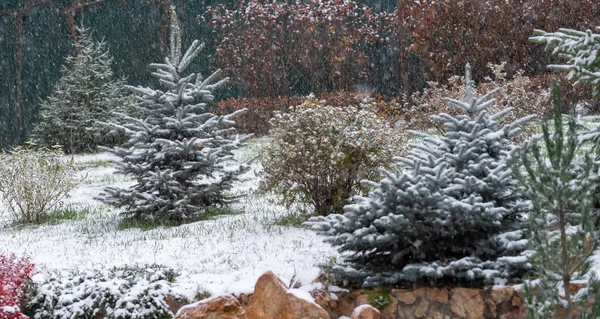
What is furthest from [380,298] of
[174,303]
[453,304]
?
[174,303]

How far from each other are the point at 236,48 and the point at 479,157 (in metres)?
14.3

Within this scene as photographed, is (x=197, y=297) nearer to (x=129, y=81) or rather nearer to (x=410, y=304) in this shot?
(x=410, y=304)

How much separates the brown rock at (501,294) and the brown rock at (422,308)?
511 millimetres

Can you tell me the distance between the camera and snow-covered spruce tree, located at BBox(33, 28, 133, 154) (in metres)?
16.4

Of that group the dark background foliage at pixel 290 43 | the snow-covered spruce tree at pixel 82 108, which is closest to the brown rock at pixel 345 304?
the snow-covered spruce tree at pixel 82 108

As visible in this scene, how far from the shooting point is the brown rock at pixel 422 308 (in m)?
5.29

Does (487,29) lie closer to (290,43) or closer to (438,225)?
(290,43)

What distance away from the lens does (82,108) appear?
54.4 ft

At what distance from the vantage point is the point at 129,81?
19.5 meters

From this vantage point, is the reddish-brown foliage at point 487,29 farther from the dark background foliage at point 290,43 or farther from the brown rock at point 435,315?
the brown rock at point 435,315

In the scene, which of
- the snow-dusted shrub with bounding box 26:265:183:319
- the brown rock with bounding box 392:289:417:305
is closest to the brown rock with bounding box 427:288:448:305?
the brown rock with bounding box 392:289:417:305

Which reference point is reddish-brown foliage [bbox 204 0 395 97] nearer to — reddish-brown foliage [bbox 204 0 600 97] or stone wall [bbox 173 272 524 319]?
reddish-brown foliage [bbox 204 0 600 97]

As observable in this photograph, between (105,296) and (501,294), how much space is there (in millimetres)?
3363

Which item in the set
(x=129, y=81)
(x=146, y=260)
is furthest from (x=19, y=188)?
(x=129, y=81)
